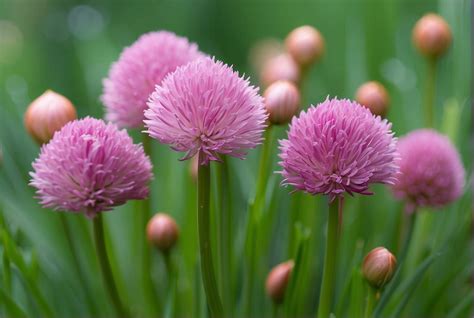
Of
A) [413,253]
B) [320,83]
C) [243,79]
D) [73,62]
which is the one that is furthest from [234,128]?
[73,62]

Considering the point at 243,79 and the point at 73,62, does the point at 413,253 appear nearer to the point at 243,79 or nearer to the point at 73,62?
the point at 243,79

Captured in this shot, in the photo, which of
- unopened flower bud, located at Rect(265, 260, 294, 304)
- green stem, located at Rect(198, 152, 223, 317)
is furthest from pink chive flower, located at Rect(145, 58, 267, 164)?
unopened flower bud, located at Rect(265, 260, 294, 304)

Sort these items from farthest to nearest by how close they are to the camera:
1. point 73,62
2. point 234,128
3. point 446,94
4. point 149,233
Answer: point 73,62 → point 446,94 → point 149,233 → point 234,128

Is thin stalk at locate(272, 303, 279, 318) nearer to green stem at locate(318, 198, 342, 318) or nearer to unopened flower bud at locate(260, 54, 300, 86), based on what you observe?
green stem at locate(318, 198, 342, 318)

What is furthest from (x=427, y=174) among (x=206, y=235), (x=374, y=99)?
(x=206, y=235)

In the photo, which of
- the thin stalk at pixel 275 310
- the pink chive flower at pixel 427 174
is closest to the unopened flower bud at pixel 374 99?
the pink chive flower at pixel 427 174

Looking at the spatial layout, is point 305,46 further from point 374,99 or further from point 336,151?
point 336,151

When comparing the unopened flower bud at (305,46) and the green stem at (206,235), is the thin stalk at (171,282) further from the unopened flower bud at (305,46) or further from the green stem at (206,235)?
the unopened flower bud at (305,46)
